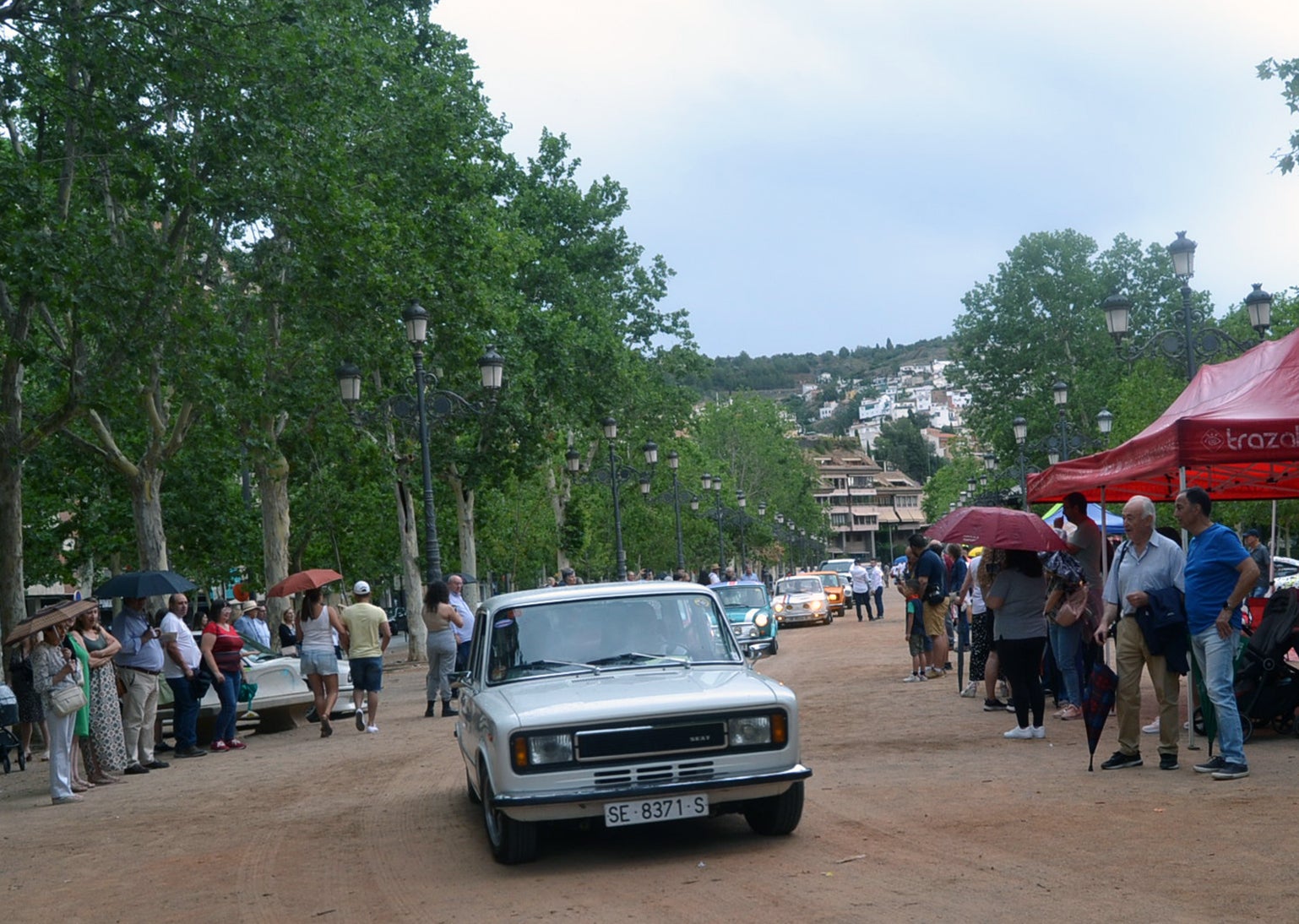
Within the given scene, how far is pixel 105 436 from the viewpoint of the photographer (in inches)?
1125

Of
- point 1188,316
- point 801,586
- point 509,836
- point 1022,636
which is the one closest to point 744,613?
point 1188,316

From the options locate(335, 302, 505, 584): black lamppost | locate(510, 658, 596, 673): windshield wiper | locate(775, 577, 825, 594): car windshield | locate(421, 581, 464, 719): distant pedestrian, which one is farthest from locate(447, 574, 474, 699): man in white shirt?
locate(775, 577, 825, 594): car windshield

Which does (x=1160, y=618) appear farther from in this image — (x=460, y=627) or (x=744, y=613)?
(x=744, y=613)

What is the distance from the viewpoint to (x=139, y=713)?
1725 centimetres

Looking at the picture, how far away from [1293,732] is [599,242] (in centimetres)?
4400

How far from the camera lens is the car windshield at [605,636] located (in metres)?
9.66

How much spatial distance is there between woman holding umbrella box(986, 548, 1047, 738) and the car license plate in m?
5.90

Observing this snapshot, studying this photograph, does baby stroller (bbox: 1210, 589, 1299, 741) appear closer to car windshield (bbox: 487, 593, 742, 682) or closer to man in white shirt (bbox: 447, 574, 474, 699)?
car windshield (bbox: 487, 593, 742, 682)

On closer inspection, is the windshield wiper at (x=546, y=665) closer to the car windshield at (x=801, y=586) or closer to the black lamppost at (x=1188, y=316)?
the black lamppost at (x=1188, y=316)

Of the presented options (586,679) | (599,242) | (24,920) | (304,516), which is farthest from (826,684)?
(304,516)

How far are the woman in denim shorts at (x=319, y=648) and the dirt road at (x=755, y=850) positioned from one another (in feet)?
15.0

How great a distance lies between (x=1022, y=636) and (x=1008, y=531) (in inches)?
56.7

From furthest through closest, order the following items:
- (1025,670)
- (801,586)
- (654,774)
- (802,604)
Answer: (801,586) → (802,604) → (1025,670) → (654,774)

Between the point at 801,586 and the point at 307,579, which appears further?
the point at 801,586
